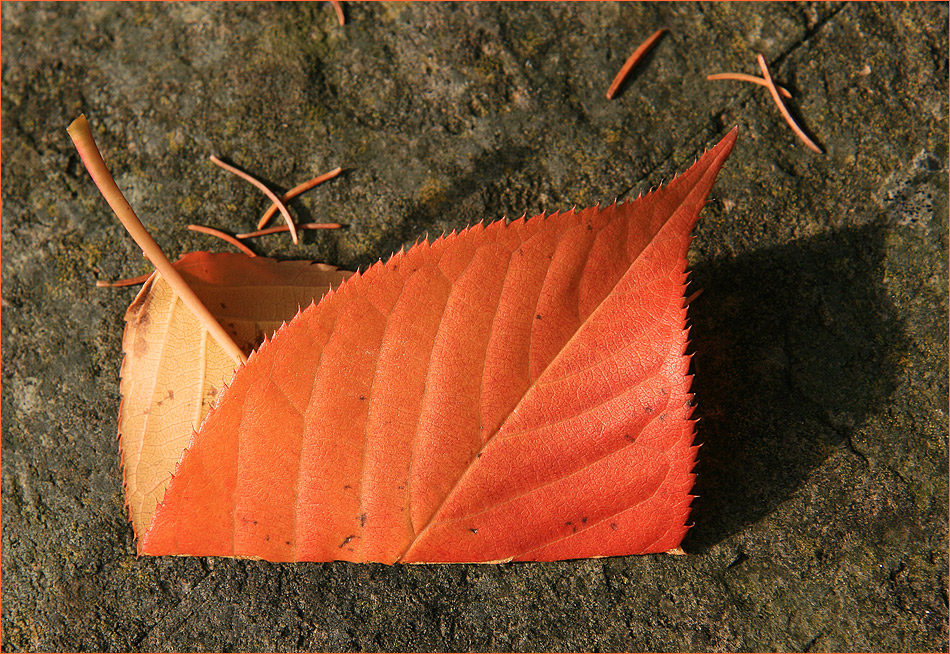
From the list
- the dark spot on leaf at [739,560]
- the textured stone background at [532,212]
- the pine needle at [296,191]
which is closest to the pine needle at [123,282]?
the textured stone background at [532,212]

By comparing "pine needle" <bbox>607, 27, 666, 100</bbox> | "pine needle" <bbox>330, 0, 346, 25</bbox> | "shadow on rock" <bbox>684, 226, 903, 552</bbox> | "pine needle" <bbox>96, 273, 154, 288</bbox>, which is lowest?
"shadow on rock" <bbox>684, 226, 903, 552</bbox>

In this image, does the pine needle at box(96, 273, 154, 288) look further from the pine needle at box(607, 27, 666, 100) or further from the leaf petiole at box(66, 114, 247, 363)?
the pine needle at box(607, 27, 666, 100)

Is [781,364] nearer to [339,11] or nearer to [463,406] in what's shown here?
[463,406]

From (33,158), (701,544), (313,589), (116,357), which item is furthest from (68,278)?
(701,544)

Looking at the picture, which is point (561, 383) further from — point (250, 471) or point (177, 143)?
point (177, 143)

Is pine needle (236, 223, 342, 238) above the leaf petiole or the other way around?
the other way around

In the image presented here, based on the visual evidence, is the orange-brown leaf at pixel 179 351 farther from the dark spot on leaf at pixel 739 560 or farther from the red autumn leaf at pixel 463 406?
the dark spot on leaf at pixel 739 560

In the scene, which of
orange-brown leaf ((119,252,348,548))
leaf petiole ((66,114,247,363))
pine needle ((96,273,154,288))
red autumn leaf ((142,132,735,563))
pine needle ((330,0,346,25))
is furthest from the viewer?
pine needle ((330,0,346,25))

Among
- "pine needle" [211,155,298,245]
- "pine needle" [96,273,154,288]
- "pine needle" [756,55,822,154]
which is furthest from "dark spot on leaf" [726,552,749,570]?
"pine needle" [96,273,154,288]

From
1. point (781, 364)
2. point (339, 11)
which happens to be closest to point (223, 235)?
point (339, 11)
